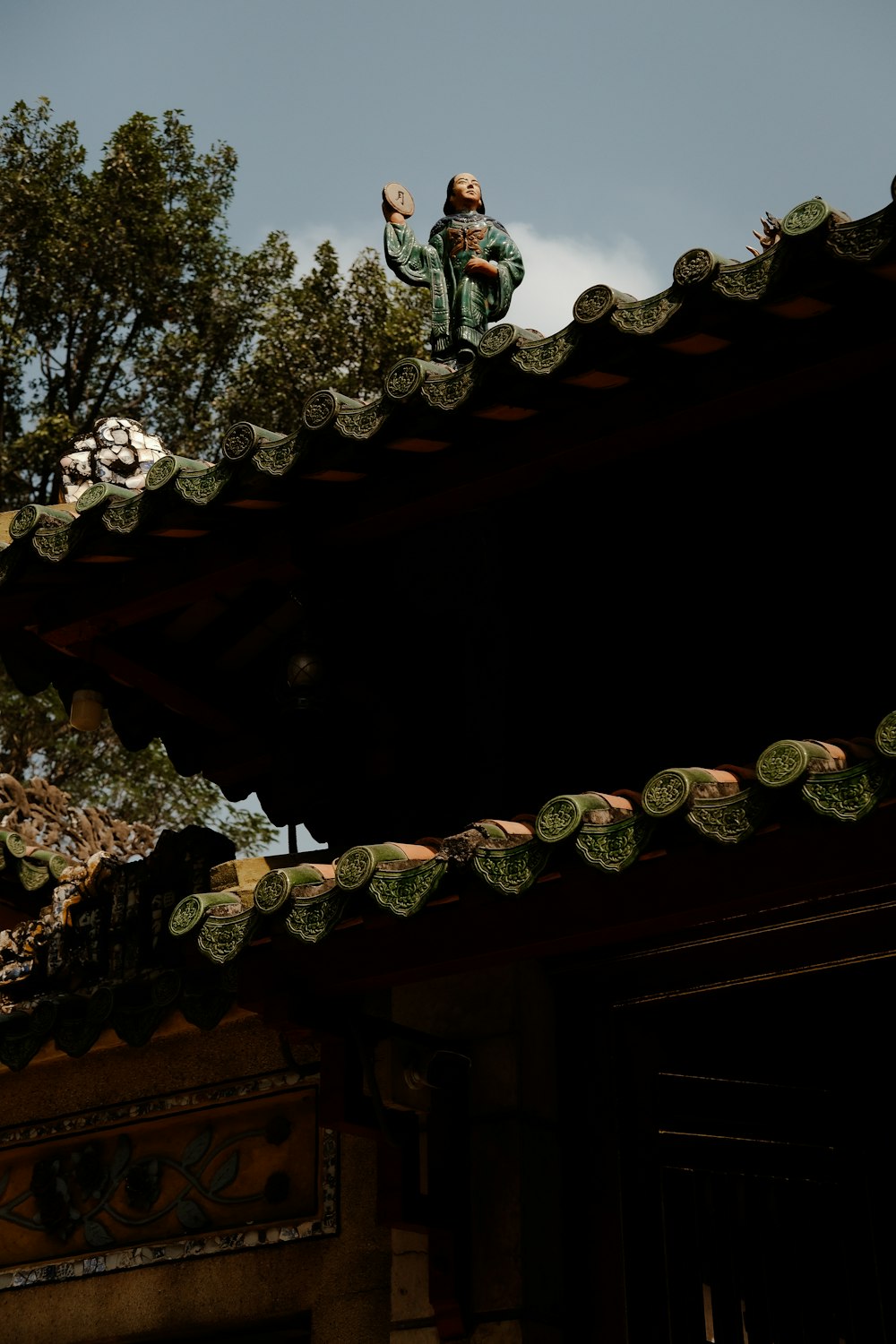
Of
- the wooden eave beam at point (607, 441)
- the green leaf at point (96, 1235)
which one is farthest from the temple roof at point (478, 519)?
the green leaf at point (96, 1235)

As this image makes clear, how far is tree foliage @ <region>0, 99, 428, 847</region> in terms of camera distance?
70.3ft

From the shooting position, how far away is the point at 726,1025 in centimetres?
688

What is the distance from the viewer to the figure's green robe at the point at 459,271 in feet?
25.7

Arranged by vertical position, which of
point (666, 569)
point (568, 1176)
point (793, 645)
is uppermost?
point (666, 569)

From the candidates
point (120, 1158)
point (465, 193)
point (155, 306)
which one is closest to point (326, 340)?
point (155, 306)

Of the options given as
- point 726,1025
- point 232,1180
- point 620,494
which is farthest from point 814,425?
point 232,1180

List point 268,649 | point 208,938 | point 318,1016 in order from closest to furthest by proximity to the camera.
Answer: point 208,938 → point 318,1016 → point 268,649

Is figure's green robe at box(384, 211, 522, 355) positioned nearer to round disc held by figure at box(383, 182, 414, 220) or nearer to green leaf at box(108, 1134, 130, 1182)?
round disc held by figure at box(383, 182, 414, 220)

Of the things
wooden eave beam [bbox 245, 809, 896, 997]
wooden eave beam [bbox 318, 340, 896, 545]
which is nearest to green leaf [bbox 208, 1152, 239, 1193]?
wooden eave beam [bbox 245, 809, 896, 997]

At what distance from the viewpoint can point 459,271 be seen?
795 cm

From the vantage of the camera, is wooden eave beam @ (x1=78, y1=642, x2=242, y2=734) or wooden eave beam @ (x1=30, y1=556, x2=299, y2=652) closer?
wooden eave beam @ (x1=30, y1=556, x2=299, y2=652)

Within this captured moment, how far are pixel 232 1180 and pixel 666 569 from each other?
11.1 ft

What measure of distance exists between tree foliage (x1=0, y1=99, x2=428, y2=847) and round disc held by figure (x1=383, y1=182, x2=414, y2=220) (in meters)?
12.9

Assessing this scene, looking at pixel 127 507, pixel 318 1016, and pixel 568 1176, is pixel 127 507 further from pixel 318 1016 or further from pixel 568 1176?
pixel 568 1176
